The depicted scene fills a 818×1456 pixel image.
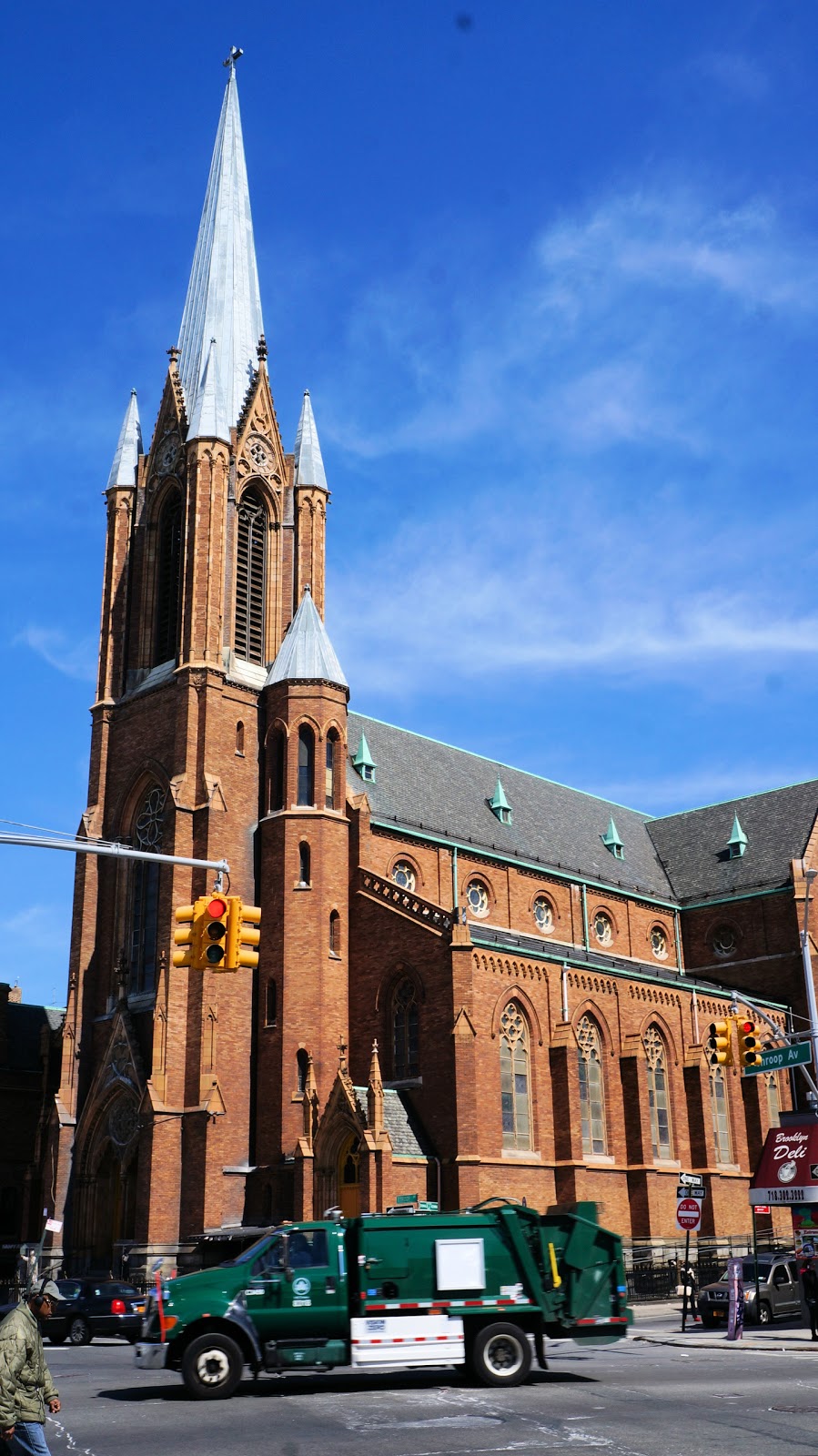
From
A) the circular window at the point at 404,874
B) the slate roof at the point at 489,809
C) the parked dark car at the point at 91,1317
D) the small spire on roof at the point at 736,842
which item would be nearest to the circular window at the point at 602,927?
the slate roof at the point at 489,809

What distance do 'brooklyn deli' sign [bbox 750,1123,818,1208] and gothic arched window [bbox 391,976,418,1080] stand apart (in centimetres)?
1204

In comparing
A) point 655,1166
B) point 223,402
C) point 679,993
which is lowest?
point 655,1166

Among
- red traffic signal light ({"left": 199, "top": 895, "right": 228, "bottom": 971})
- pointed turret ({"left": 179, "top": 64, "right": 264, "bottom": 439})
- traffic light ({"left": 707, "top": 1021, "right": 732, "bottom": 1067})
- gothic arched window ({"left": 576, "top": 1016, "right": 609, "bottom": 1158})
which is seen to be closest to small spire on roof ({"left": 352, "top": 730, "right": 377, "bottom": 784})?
gothic arched window ({"left": 576, "top": 1016, "right": 609, "bottom": 1158})

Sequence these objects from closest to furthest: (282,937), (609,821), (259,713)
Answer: (282,937) → (259,713) → (609,821)

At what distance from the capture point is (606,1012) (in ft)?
161

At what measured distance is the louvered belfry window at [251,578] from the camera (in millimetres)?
50719

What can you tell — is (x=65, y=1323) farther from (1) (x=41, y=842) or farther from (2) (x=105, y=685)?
(2) (x=105, y=685)

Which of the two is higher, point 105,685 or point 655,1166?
point 105,685

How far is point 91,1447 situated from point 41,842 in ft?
21.4

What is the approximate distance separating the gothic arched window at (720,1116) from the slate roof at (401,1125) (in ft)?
45.9

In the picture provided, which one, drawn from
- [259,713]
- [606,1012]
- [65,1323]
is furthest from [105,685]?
[65,1323]

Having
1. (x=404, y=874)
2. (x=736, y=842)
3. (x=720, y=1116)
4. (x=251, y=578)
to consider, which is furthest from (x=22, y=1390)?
(x=736, y=842)

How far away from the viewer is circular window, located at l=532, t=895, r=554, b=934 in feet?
183

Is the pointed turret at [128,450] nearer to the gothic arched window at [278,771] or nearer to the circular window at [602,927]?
the gothic arched window at [278,771]
